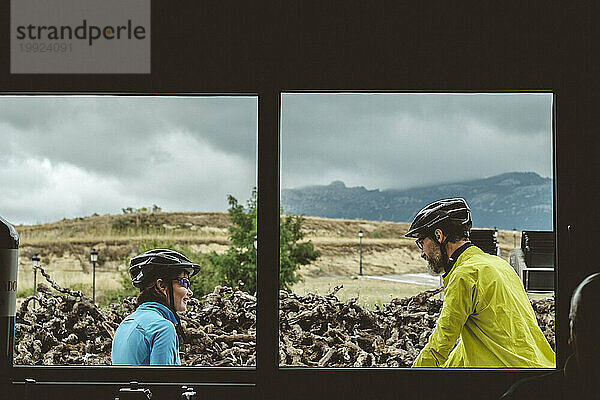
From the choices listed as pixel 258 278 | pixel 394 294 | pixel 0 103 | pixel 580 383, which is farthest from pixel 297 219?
pixel 580 383

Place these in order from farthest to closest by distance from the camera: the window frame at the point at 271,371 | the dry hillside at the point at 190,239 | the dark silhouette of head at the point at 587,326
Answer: the dry hillside at the point at 190,239 < the window frame at the point at 271,371 < the dark silhouette of head at the point at 587,326

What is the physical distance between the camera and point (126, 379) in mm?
1881

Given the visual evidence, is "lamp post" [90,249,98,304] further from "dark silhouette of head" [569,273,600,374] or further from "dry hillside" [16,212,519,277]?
"dark silhouette of head" [569,273,600,374]

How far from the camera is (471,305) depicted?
1938 mm

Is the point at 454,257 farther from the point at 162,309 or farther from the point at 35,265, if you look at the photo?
the point at 35,265

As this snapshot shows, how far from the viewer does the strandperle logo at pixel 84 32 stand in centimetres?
192

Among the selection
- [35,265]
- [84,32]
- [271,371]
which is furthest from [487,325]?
[84,32]

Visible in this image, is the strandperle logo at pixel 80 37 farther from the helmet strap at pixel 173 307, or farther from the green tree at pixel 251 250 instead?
the helmet strap at pixel 173 307

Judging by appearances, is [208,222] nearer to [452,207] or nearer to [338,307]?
[338,307]

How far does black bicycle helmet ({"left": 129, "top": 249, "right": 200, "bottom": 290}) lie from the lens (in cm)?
199

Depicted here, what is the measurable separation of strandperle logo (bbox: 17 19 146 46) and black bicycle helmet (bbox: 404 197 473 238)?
3.17 ft

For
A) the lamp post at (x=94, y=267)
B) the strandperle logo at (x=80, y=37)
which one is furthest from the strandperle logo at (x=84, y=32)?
the lamp post at (x=94, y=267)

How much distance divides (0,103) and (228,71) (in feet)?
2.27

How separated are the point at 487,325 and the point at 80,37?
143cm
